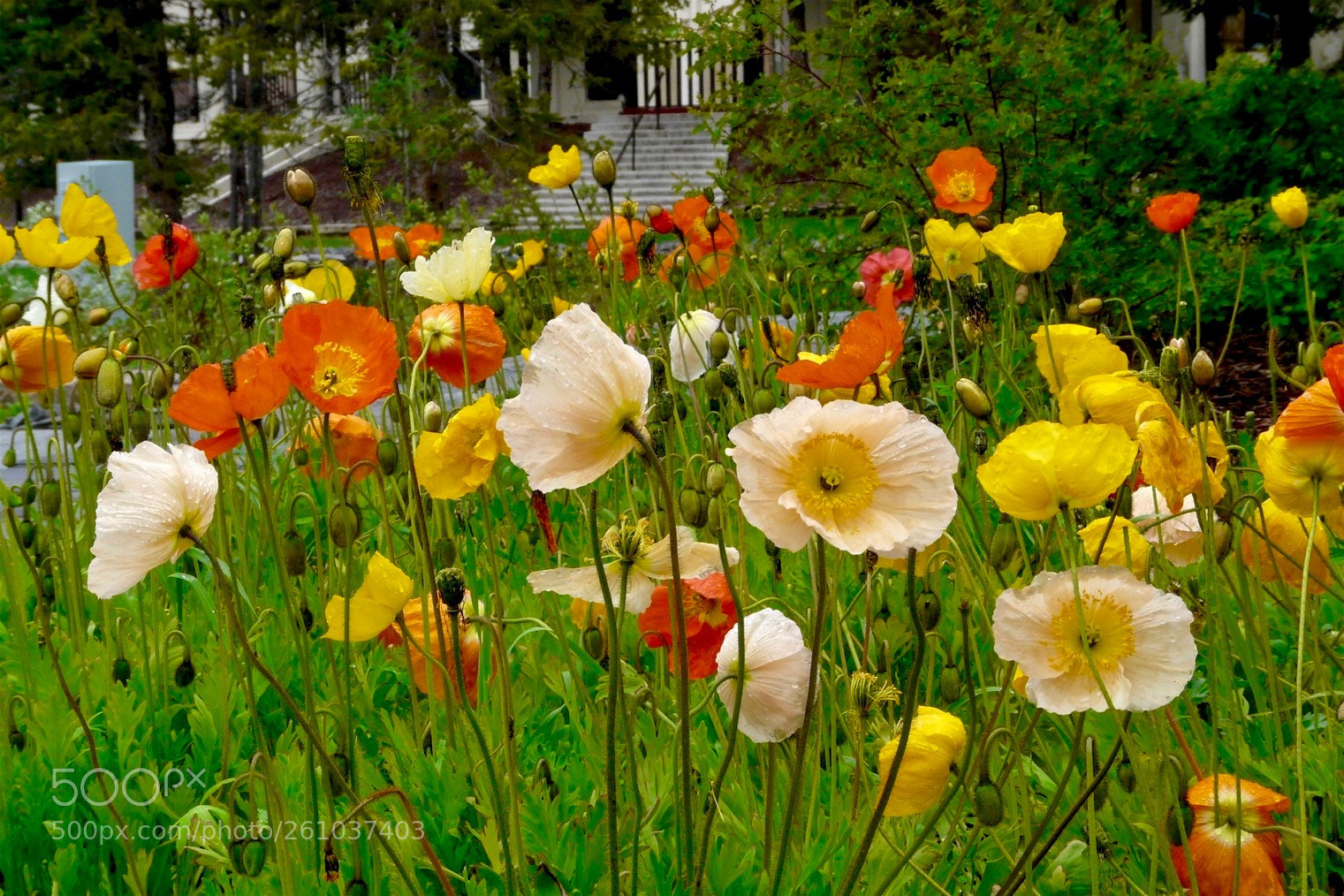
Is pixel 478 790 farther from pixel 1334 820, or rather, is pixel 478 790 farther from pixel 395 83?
pixel 395 83

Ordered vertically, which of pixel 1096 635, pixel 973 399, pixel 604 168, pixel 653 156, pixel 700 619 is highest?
pixel 604 168

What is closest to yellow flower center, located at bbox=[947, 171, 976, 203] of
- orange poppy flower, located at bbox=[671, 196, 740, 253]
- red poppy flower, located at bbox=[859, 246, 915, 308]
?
red poppy flower, located at bbox=[859, 246, 915, 308]

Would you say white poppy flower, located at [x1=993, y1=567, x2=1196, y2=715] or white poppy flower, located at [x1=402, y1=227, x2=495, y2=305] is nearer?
white poppy flower, located at [x1=993, y1=567, x2=1196, y2=715]

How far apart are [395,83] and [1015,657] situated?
10.3 metres

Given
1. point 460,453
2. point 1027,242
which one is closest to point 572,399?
point 460,453

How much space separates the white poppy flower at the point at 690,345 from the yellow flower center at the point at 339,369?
1.01 m

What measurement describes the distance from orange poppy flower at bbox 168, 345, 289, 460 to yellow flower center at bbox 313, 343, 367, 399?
34 mm

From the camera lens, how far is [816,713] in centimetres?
122

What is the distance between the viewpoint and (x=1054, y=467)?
79 cm

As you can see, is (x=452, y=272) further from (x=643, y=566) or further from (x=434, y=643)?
(x=643, y=566)

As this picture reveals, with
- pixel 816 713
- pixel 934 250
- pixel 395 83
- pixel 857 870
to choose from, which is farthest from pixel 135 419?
pixel 395 83

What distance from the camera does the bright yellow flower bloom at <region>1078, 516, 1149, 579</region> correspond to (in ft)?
3.49

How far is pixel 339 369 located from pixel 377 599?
19 cm

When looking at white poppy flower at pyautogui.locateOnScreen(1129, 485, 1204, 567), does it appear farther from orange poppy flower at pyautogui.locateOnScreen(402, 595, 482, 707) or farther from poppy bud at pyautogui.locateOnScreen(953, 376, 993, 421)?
orange poppy flower at pyautogui.locateOnScreen(402, 595, 482, 707)
